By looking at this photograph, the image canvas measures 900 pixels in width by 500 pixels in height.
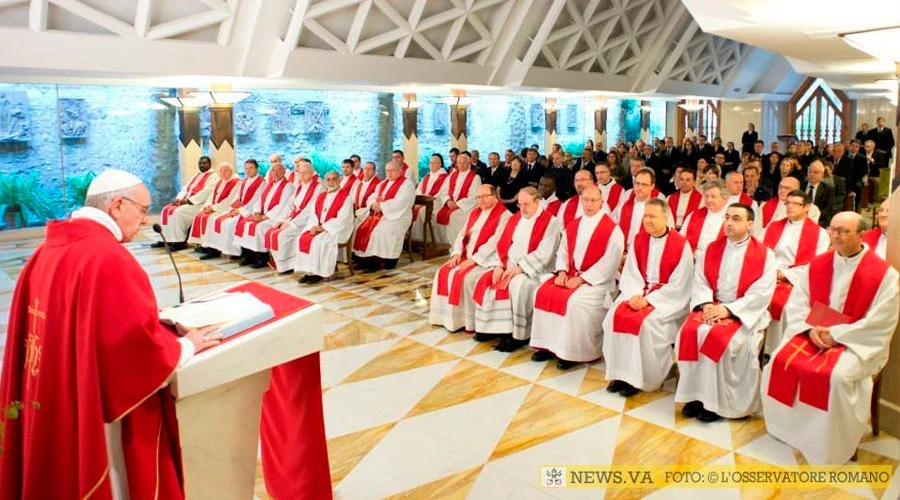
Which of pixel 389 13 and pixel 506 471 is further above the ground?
pixel 389 13

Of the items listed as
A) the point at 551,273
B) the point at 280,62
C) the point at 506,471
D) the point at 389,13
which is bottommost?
the point at 506,471

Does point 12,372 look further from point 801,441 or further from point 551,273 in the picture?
point 551,273

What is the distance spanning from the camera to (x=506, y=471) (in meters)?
4.22

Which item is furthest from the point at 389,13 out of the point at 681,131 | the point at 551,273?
the point at 681,131

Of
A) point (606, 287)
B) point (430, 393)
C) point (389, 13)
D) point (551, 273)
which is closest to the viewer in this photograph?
point (430, 393)

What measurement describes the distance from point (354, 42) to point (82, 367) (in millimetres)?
9626

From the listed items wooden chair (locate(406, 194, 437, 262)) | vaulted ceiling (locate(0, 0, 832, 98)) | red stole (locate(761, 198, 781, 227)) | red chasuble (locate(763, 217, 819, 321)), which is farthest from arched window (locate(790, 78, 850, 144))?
red chasuble (locate(763, 217, 819, 321))

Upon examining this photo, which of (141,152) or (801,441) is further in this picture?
(141,152)

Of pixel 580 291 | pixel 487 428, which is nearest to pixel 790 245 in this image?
pixel 580 291

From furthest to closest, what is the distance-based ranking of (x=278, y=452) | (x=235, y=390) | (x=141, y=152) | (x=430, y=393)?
(x=141, y=152) → (x=430, y=393) → (x=278, y=452) → (x=235, y=390)

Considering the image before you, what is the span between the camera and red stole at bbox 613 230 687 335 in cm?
530

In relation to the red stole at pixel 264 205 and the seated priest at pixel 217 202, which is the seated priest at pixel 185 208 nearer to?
the seated priest at pixel 217 202

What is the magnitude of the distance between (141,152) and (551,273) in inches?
412

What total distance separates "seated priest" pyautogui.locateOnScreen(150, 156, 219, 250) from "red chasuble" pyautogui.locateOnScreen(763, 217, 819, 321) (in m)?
8.72
